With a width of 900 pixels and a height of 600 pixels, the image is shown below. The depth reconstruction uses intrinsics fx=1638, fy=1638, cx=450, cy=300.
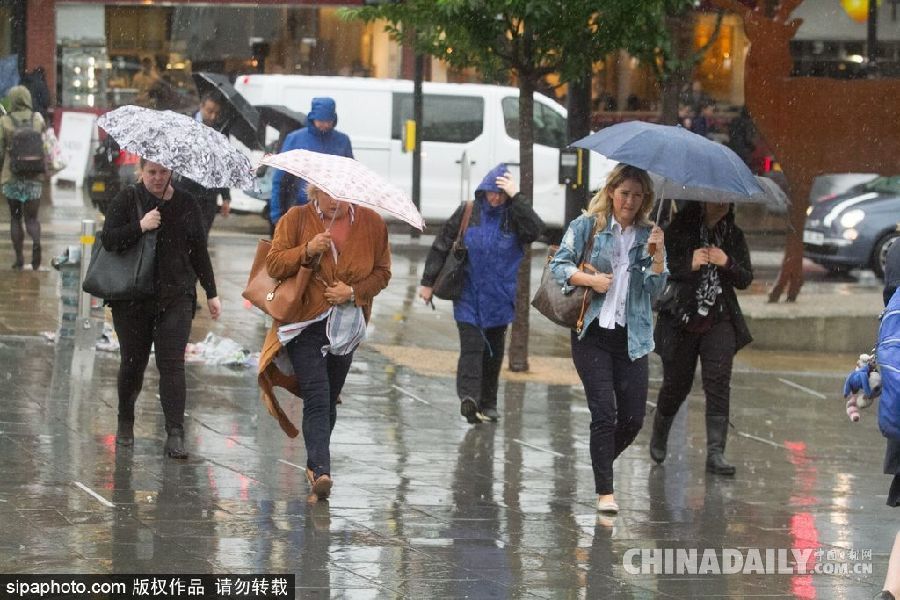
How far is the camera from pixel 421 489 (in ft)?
27.5

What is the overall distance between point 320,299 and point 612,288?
142 cm

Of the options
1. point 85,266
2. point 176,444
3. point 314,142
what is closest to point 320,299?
point 176,444

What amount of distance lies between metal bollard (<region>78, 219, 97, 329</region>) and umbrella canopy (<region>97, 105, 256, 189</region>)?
11.5ft

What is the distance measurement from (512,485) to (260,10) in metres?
23.1

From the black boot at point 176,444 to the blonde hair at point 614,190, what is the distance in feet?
8.14

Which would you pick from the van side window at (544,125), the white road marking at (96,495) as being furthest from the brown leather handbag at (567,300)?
the van side window at (544,125)

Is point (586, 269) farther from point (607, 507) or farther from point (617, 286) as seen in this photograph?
point (607, 507)

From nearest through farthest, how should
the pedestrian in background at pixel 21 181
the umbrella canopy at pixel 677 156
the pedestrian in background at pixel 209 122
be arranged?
the umbrella canopy at pixel 677 156
the pedestrian in background at pixel 209 122
the pedestrian in background at pixel 21 181

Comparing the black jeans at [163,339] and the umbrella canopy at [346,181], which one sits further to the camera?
the black jeans at [163,339]

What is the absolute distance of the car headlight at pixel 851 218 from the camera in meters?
19.8

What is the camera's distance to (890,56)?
27.3 meters

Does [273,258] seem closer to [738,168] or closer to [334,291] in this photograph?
[334,291]

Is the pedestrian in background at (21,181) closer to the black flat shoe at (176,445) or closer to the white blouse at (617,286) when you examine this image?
the black flat shoe at (176,445)

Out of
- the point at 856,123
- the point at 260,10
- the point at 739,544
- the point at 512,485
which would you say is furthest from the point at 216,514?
the point at 260,10
